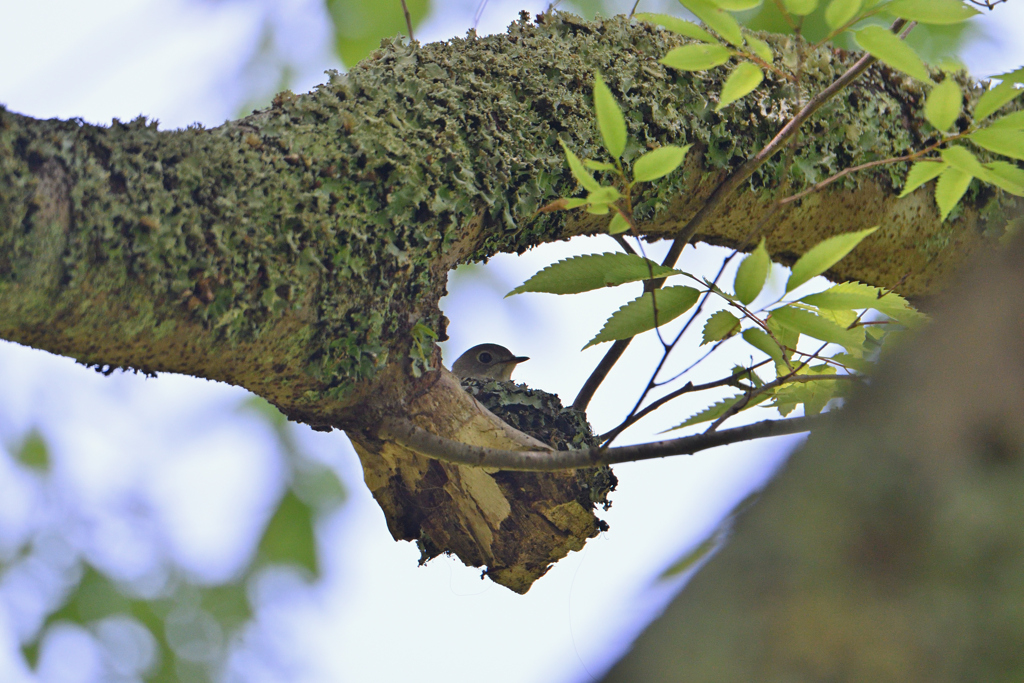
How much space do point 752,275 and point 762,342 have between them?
16 cm

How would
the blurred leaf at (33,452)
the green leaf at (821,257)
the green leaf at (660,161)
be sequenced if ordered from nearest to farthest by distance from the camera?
the green leaf at (821,257) → the green leaf at (660,161) → the blurred leaf at (33,452)

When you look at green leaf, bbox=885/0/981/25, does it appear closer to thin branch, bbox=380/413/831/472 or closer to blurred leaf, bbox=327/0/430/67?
thin branch, bbox=380/413/831/472

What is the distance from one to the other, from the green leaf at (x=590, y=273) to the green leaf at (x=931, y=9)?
47 centimetres

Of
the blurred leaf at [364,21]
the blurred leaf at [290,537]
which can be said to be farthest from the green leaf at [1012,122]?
the blurred leaf at [290,537]

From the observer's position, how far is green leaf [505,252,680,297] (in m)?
1.19

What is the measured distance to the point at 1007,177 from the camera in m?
1.19

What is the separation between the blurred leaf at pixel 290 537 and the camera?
3590mm

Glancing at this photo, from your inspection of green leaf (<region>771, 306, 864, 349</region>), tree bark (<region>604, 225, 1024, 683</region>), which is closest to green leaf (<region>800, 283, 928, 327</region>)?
green leaf (<region>771, 306, 864, 349</region>)

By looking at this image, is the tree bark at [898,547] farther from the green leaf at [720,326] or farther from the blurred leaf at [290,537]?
the blurred leaf at [290,537]

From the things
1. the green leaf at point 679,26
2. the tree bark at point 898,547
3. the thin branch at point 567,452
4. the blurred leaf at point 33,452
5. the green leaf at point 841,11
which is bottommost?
the tree bark at point 898,547

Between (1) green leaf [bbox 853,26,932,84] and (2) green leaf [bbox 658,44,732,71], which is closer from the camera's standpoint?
(1) green leaf [bbox 853,26,932,84]

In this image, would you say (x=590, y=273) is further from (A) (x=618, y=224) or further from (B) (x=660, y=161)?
(B) (x=660, y=161)

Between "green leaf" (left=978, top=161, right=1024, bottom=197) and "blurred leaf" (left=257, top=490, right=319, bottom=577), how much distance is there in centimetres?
314

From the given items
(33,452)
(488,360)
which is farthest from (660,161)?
(33,452)
